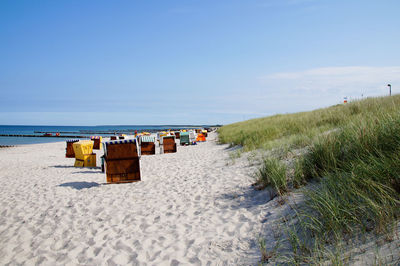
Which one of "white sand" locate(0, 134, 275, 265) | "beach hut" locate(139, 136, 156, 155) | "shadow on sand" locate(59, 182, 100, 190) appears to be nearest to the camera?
"white sand" locate(0, 134, 275, 265)

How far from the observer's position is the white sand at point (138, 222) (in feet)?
10.2

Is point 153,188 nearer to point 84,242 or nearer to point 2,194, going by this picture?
point 84,242

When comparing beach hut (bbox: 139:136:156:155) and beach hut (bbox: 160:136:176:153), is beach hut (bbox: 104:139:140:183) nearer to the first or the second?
beach hut (bbox: 139:136:156:155)

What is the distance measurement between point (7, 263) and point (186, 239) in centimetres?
226

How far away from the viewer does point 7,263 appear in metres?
3.29

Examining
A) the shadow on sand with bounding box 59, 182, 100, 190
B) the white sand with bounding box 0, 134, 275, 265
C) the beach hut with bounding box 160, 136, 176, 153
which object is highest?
the beach hut with bounding box 160, 136, 176, 153

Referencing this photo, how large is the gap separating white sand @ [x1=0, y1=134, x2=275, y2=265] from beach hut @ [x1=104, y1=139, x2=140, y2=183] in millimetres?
364

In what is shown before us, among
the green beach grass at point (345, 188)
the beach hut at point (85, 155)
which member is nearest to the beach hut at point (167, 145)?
the beach hut at point (85, 155)

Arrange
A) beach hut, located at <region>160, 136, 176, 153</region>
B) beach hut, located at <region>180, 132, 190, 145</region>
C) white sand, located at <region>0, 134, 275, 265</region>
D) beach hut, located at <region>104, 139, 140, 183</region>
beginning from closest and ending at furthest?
1. white sand, located at <region>0, 134, 275, 265</region>
2. beach hut, located at <region>104, 139, 140, 183</region>
3. beach hut, located at <region>160, 136, 176, 153</region>
4. beach hut, located at <region>180, 132, 190, 145</region>

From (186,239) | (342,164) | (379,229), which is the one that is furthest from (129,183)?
(379,229)

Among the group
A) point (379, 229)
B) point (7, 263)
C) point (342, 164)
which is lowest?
point (7, 263)

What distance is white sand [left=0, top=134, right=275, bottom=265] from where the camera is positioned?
3109mm

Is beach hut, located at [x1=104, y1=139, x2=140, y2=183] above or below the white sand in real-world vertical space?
above

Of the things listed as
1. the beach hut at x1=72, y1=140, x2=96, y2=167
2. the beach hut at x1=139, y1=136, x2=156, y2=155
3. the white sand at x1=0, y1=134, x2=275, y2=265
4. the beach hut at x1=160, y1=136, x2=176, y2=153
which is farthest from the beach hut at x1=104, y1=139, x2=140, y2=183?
the beach hut at x1=160, y1=136, x2=176, y2=153
